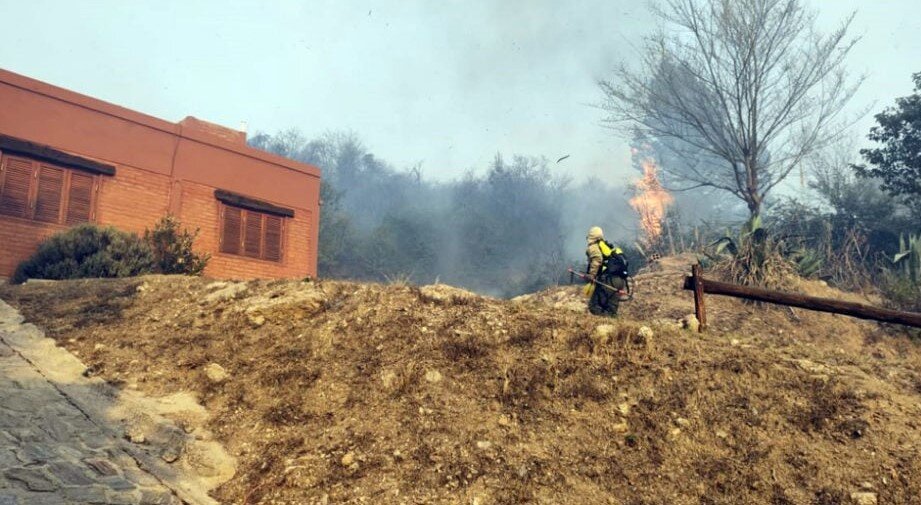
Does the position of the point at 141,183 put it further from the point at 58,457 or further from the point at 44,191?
the point at 58,457

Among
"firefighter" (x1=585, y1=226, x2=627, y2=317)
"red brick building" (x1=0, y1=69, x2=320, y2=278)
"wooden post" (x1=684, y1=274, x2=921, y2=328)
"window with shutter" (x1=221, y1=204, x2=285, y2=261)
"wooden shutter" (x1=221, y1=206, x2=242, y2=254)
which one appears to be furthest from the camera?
"window with shutter" (x1=221, y1=204, x2=285, y2=261)

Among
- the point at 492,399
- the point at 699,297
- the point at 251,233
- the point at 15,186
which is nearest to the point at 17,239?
the point at 15,186

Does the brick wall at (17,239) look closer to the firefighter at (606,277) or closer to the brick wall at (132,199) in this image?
the brick wall at (132,199)

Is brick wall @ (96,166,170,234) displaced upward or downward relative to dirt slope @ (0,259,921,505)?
upward

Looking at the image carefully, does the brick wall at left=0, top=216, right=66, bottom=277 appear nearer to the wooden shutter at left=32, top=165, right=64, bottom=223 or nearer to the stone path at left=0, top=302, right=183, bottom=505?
the wooden shutter at left=32, top=165, right=64, bottom=223

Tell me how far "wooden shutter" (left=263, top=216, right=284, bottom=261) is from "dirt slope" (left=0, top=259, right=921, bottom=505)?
7113 millimetres

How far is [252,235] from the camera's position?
15273 mm

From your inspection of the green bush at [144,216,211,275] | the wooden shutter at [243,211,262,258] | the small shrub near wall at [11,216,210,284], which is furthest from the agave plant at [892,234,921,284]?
the small shrub near wall at [11,216,210,284]

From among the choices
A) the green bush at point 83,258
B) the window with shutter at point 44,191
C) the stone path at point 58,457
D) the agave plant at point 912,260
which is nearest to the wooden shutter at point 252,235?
the green bush at point 83,258

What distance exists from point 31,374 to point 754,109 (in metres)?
16.8

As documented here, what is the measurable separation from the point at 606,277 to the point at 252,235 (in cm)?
1034

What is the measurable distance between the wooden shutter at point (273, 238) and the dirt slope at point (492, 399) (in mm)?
7113

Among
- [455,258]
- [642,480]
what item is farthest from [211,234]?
[455,258]

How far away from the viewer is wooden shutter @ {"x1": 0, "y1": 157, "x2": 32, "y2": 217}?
11.6 meters
